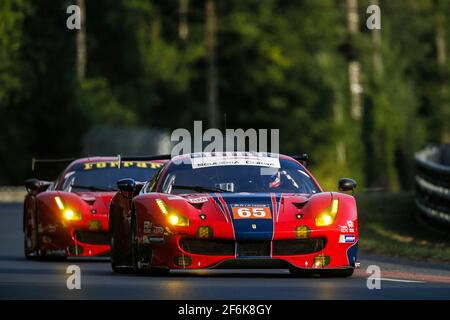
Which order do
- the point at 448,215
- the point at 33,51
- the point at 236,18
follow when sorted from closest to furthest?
the point at 448,215
the point at 33,51
the point at 236,18

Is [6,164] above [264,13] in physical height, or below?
below

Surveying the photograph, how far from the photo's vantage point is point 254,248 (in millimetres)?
14617

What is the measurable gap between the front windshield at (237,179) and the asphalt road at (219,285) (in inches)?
31.3

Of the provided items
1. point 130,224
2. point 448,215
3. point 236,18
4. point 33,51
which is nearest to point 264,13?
point 236,18

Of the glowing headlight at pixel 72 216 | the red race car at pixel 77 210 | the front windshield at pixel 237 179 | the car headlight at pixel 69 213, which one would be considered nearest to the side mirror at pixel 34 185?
the red race car at pixel 77 210

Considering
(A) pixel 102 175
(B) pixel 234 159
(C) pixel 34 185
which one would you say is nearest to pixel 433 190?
(A) pixel 102 175

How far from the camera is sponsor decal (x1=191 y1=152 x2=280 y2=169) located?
1605 centimetres

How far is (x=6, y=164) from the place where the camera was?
6456 centimetres

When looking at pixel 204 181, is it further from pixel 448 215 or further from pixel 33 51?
pixel 33 51

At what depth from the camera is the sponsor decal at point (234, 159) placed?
1605cm
